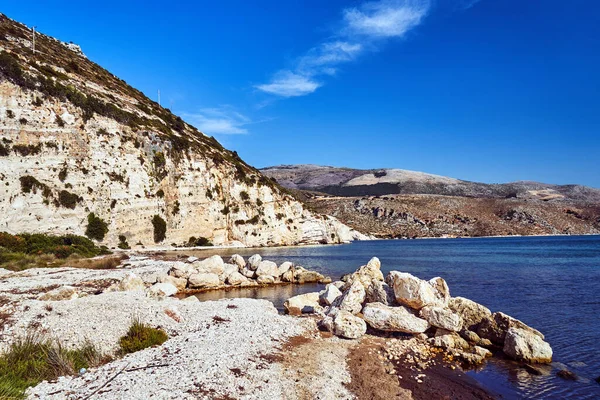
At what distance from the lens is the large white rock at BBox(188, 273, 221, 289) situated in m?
24.0

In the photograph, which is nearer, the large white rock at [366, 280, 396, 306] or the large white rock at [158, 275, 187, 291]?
the large white rock at [366, 280, 396, 306]

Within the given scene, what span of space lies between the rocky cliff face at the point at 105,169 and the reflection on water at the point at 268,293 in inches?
975

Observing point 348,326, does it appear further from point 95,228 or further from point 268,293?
point 95,228

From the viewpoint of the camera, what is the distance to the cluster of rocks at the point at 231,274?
24.1 meters

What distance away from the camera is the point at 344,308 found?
49.0 ft

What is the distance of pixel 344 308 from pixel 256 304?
4.27 m

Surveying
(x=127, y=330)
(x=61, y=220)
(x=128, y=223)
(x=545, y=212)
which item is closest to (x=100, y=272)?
(x=127, y=330)

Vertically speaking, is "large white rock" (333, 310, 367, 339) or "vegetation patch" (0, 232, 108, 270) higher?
"vegetation patch" (0, 232, 108, 270)

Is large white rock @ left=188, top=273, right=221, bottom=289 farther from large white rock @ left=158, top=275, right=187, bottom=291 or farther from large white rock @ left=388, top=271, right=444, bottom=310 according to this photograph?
large white rock @ left=388, top=271, right=444, bottom=310

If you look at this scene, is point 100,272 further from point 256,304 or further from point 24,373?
point 24,373

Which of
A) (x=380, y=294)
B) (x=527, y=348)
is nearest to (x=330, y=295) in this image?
(x=380, y=294)

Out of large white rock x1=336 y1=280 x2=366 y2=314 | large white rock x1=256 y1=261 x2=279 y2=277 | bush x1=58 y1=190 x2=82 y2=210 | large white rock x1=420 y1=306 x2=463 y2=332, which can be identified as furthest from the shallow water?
bush x1=58 y1=190 x2=82 y2=210

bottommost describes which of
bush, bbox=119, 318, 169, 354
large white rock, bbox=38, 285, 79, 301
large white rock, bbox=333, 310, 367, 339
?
large white rock, bbox=333, 310, 367, 339

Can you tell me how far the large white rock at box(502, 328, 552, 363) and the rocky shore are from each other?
0.09 feet
